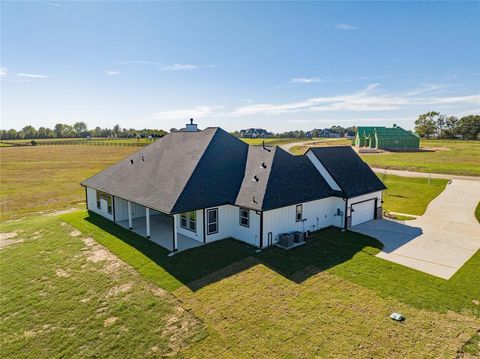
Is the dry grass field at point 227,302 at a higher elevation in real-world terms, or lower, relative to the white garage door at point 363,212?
lower

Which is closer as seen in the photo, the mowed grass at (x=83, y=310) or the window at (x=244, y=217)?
the mowed grass at (x=83, y=310)

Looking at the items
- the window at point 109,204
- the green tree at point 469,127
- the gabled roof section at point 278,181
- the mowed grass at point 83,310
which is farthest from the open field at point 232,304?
the green tree at point 469,127

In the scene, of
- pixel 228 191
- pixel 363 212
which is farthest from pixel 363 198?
pixel 228 191

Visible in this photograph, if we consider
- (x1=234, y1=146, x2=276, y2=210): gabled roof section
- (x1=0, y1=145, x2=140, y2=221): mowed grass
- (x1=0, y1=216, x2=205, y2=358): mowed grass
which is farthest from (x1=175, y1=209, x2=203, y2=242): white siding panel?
(x1=0, y1=145, x2=140, y2=221): mowed grass

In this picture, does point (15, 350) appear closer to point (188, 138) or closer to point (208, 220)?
point (208, 220)

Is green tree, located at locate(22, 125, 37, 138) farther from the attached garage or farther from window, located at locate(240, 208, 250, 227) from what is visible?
the attached garage

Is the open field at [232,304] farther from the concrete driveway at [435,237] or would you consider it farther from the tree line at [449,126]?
the tree line at [449,126]

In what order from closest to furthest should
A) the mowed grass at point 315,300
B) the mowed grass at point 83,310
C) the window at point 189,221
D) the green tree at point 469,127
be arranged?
the mowed grass at point 315,300 < the mowed grass at point 83,310 < the window at point 189,221 < the green tree at point 469,127

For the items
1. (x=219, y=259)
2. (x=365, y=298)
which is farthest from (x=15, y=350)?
(x=365, y=298)
